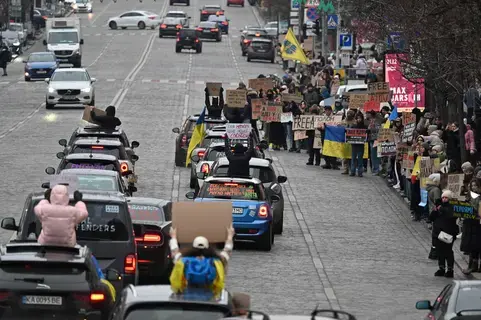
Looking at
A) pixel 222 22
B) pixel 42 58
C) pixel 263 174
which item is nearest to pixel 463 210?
pixel 263 174

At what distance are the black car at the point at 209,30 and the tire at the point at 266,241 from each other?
240ft

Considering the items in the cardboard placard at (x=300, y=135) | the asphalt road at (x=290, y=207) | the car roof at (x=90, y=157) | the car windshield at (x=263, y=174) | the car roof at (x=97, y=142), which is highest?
the car roof at (x=90, y=157)

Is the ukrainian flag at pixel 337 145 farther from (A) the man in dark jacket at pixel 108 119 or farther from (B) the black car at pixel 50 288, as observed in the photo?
(B) the black car at pixel 50 288

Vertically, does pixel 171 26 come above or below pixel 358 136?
above

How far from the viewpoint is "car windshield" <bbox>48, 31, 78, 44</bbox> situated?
81500 millimetres

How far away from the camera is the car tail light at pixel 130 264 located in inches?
711

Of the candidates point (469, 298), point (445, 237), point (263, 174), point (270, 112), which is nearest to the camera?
point (469, 298)

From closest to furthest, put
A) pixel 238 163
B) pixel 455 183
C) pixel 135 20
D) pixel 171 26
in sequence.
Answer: pixel 455 183 < pixel 238 163 < pixel 171 26 < pixel 135 20

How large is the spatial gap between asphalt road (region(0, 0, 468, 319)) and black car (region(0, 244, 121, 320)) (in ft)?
17.8

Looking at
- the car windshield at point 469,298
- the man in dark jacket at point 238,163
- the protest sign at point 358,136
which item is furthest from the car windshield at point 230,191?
the protest sign at point 358,136

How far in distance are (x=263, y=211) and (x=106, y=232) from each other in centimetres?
747

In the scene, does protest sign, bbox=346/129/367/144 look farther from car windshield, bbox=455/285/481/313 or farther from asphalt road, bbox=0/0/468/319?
car windshield, bbox=455/285/481/313

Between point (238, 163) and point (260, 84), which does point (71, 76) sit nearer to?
point (260, 84)

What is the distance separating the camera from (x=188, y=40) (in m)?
88.6
